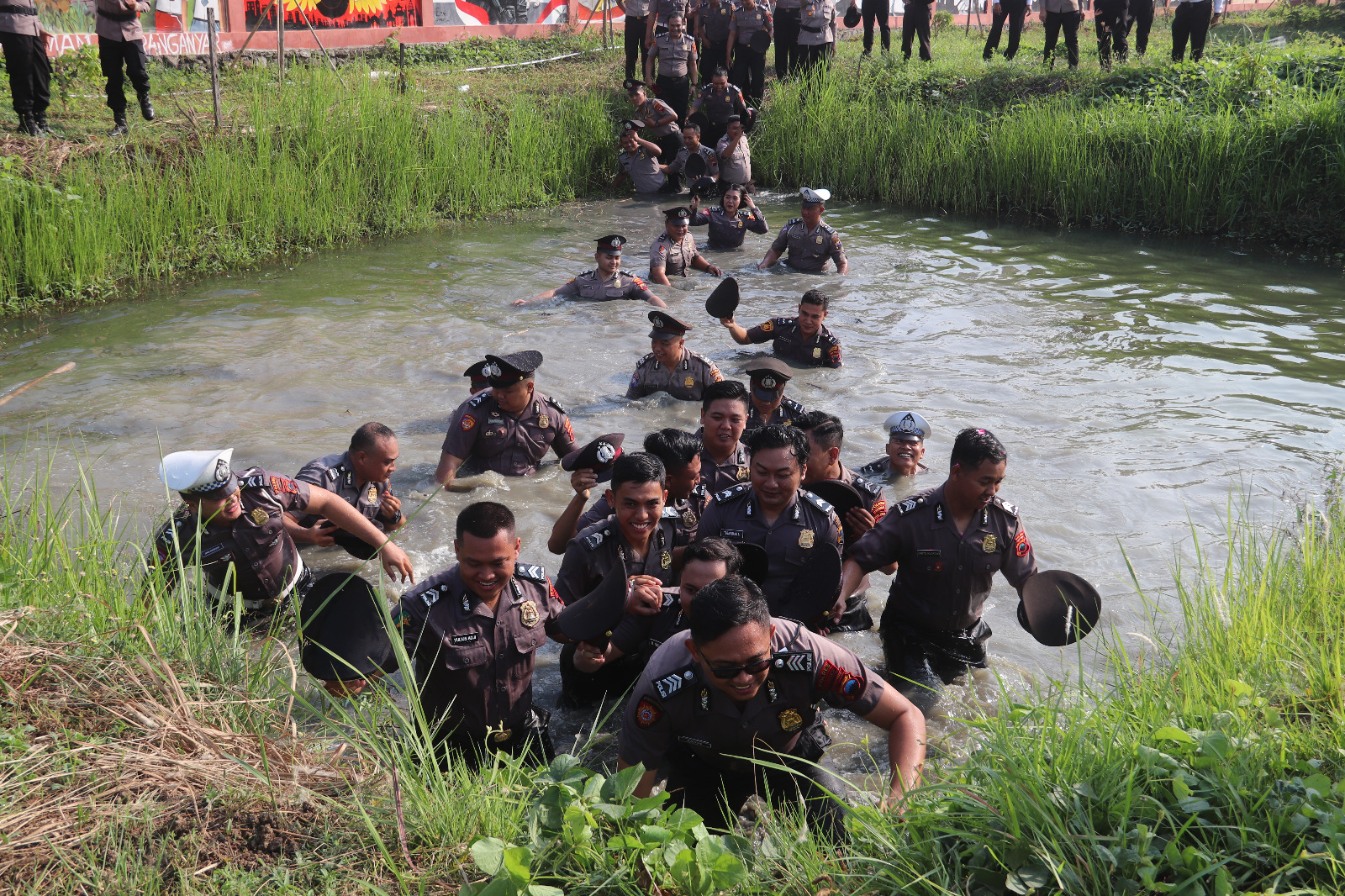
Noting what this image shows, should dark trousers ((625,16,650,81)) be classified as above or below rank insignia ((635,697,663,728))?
above

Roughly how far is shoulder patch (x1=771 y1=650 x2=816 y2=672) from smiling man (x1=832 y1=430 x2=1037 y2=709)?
1.23m

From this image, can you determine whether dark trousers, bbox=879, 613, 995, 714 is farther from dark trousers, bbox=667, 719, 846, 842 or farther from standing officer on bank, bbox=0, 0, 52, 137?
standing officer on bank, bbox=0, 0, 52, 137

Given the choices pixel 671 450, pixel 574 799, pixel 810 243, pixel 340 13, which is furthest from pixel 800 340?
pixel 340 13

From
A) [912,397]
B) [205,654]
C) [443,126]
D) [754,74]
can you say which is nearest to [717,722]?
[205,654]

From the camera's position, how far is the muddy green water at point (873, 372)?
23.0 feet

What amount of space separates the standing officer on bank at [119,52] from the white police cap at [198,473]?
385 inches

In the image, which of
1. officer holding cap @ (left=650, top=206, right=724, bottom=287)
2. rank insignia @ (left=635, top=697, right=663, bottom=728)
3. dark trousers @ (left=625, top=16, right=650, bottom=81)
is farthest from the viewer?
dark trousers @ (left=625, top=16, right=650, bottom=81)

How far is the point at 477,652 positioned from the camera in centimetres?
430

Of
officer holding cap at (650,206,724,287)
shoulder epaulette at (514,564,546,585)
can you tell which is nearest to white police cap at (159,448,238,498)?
shoulder epaulette at (514,564,546,585)

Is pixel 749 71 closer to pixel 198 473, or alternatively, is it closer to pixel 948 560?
pixel 948 560

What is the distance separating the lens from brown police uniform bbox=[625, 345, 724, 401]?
8.77 m

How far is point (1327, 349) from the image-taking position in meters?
10.1

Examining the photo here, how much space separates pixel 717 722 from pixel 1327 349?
909 cm

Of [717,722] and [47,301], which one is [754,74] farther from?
[717,722]
